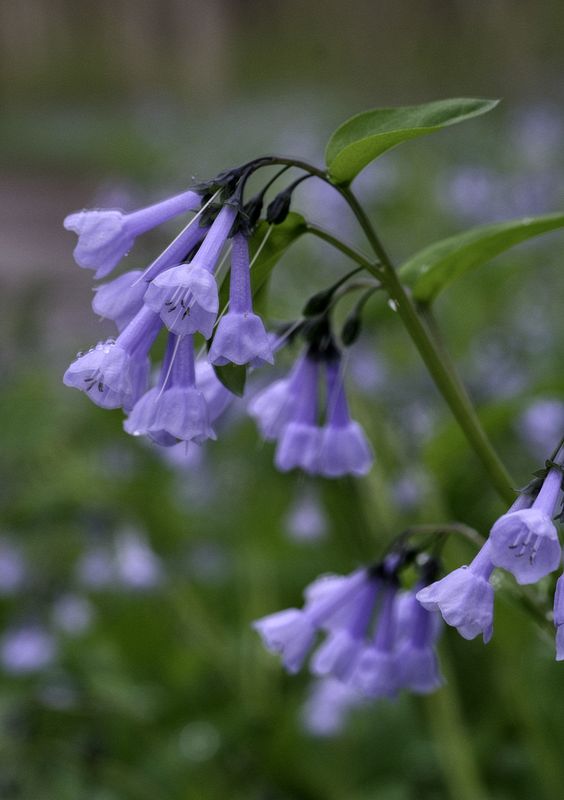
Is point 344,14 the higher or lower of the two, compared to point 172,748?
higher

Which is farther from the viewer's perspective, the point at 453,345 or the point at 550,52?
the point at 550,52

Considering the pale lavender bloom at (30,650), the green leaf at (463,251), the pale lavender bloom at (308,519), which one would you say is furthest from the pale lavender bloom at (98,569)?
the green leaf at (463,251)

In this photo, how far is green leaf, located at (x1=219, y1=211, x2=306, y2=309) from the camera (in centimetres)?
97

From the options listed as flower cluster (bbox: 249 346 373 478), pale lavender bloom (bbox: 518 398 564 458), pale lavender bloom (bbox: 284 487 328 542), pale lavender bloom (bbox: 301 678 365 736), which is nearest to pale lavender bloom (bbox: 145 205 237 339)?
flower cluster (bbox: 249 346 373 478)

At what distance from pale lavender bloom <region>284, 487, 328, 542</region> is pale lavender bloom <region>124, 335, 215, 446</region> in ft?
5.81

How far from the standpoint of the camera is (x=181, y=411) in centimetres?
91

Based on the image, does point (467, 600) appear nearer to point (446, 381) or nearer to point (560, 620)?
point (560, 620)

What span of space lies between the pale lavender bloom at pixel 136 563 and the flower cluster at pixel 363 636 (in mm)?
1378

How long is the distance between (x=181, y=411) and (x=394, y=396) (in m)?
1.87

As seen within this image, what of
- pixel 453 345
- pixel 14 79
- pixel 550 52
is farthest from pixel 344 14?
pixel 453 345

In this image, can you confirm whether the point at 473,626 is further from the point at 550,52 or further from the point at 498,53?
the point at 550,52

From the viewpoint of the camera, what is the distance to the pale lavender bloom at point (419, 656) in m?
1.15

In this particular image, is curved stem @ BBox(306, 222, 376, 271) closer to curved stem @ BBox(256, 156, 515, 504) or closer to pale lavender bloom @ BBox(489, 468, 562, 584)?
curved stem @ BBox(256, 156, 515, 504)

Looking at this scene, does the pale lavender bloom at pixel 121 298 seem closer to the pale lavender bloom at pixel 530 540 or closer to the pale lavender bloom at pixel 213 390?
the pale lavender bloom at pixel 213 390
